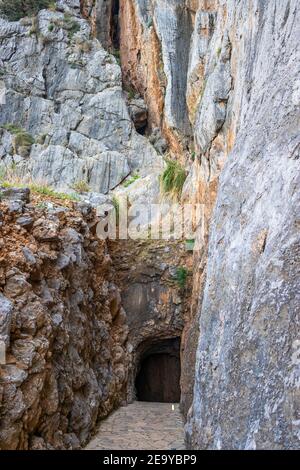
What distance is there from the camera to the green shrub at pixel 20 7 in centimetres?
1895

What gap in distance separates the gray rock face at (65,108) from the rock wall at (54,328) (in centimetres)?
687

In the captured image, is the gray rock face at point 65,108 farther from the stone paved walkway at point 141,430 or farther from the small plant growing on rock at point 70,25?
the stone paved walkway at point 141,430

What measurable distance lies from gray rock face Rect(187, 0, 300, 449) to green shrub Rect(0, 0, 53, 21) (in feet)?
51.9

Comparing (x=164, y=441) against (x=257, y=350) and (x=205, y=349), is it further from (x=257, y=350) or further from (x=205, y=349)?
(x=257, y=350)

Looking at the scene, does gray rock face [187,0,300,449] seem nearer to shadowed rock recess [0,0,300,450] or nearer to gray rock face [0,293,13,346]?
shadowed rock recess [0,0,300,450]

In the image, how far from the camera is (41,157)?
16.1 meters

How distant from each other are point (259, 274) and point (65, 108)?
15115 mm

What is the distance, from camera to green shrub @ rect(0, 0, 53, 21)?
19.0m

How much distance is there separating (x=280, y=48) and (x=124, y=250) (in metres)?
6.44

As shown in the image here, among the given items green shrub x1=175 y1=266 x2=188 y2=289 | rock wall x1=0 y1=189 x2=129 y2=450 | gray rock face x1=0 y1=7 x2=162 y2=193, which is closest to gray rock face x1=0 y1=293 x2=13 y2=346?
rock wall x1=0 y1=189 x2=129 y2=450

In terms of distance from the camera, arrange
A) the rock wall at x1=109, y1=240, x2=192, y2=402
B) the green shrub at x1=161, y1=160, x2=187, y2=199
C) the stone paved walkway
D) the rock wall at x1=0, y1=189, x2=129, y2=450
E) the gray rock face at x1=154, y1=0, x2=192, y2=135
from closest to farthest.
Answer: the rock wall at x1=0, y1=189, x2=129, y2=450 < the stone paved walkway < the rock wall at x1=109, y1=240, x2=192, y2=402 < the green shrub at x1=161, y1=160, x2=187, y2=199 < the gray rock face at x1=154, y1=0, x2=192, y2=135

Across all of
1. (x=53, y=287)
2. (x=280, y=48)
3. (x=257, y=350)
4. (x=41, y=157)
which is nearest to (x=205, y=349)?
(x=257, y=350)

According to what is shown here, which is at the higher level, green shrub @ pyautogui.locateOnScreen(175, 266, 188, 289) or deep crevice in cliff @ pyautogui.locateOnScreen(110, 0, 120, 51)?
deep crevice in cliff @ pyautogui.locateOnScreen(110, 0, 120, 51)
